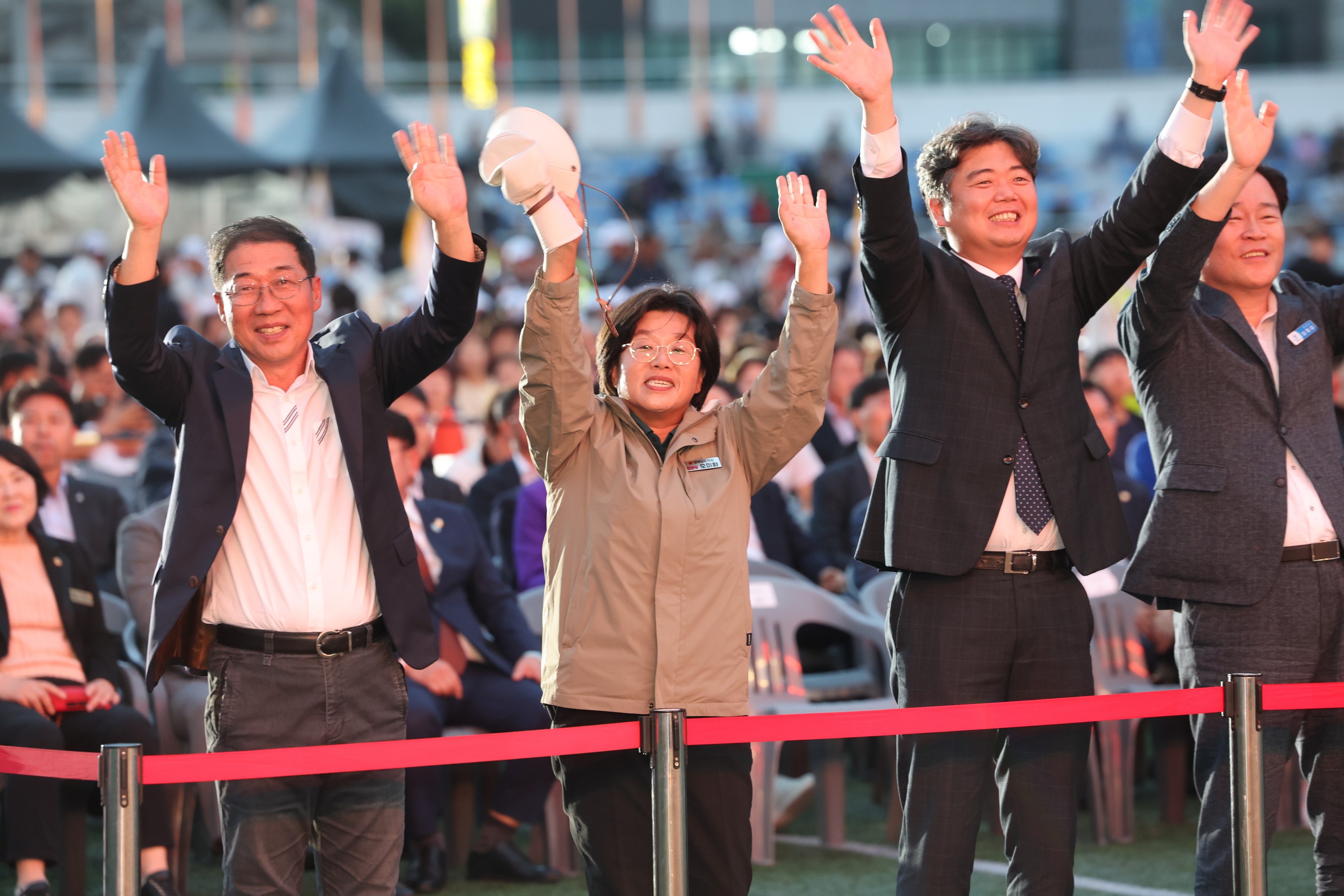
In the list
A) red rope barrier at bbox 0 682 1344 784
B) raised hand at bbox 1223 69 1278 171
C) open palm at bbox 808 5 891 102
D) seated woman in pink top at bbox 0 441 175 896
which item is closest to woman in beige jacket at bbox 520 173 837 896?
red rope barrier at bbox 0 682 1344 784

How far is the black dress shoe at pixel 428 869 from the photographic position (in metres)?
4.47

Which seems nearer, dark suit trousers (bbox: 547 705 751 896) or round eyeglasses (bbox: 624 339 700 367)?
dark suit trousers (bbox: 547 705 751 896)

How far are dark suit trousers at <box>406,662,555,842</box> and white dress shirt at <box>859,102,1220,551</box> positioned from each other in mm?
Answer: 1700

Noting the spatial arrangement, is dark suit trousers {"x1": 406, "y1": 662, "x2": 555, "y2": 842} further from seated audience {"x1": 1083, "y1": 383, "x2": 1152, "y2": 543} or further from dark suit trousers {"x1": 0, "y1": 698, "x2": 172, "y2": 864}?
seated audience {"x1": 1083, "y1": 383, "x2": 1152, "y2": 543}

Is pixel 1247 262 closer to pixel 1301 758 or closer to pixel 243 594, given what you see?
pixel 1301 758

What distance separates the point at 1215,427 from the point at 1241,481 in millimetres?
139

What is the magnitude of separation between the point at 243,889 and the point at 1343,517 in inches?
98.4

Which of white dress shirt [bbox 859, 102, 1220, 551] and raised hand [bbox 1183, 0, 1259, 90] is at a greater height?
raised hand [bbox 1183, 0, 1259, 90]

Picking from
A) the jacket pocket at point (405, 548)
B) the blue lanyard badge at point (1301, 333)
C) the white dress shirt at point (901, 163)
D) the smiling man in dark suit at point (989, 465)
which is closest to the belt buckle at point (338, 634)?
the jacket pocket at point (405, 548)

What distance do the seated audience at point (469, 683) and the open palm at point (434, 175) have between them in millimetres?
1647

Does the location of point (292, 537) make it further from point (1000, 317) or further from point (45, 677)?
point (45, 677)

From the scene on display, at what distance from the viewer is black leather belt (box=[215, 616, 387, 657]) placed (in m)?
3.01

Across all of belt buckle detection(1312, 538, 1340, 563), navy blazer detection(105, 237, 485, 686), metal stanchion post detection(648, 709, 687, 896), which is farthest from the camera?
belt buckle detection(1312, 538, 1340, 563)

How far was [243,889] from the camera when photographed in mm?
2963
